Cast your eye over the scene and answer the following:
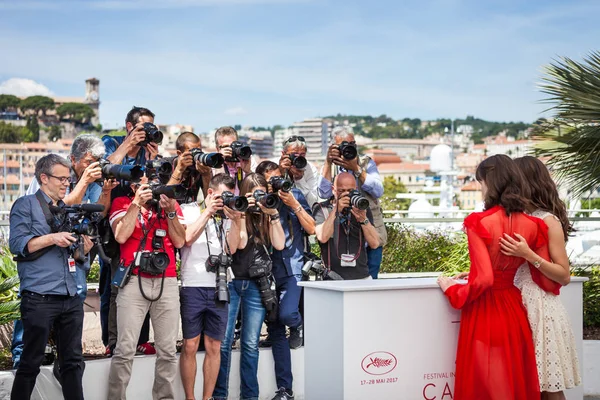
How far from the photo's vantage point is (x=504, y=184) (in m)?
4.68

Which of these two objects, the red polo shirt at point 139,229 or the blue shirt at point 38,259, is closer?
the blue shirt at point 38,259

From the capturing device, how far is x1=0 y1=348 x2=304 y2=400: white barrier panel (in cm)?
584

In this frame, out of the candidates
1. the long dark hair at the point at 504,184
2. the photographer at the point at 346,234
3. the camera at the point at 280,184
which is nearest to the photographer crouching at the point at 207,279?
the camera at the point at 280,184

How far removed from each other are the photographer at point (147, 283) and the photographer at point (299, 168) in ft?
4.44

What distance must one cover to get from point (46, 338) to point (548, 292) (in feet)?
9.97

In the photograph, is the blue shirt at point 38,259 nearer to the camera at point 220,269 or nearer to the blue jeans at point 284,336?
the camera at point 220,269

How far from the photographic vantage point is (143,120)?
253 inches

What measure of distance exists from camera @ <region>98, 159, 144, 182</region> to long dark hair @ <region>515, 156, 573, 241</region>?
234cm

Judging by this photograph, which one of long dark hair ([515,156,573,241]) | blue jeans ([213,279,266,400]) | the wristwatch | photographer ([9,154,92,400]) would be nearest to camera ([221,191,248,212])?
blue jeans ([213,279,266,400])

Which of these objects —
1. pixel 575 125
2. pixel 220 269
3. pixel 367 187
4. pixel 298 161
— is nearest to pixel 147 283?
pixel 220 269

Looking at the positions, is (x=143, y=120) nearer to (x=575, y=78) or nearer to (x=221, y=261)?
(x=221, y=261)

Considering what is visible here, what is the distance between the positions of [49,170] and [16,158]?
7000 inches

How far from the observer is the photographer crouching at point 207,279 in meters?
5.97

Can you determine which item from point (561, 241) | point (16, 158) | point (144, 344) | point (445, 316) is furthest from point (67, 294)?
point (16, 158)
